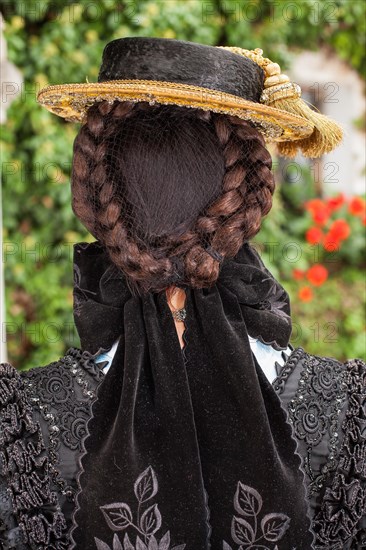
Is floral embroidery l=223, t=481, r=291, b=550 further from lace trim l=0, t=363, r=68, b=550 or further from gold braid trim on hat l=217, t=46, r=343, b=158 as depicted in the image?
gold braid trim on hat l=217, t=46, r=343, b=158

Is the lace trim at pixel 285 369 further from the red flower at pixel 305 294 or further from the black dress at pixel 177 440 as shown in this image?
the red flower at pixel 305 294

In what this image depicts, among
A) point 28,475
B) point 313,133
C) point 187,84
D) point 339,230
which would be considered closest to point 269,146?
point 339,230

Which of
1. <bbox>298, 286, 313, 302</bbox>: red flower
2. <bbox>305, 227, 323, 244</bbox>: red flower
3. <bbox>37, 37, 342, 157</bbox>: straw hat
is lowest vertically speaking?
<bbox>298, 286, 313, 302</bbox>: red flower

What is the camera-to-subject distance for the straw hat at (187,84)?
116 centimetres

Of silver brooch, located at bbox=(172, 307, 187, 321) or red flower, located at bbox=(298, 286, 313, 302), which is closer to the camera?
silver brooch, located at bbox=(172, 307, 187, 321)

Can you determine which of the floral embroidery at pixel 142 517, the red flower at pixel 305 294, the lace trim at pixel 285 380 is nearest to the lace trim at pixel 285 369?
the lace trim at pixel 285 380

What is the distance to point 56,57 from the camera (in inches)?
146

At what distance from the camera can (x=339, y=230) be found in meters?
4.55

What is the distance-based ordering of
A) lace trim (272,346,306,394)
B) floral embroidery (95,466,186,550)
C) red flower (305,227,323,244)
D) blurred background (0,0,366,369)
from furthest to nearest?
red flower (305,227,323,244) → blurred background (0,0,366,369) → lace trim (272,346,306,394) → floral embroidery (95,466,186,550)

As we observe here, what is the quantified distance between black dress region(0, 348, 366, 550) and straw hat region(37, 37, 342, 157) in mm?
438

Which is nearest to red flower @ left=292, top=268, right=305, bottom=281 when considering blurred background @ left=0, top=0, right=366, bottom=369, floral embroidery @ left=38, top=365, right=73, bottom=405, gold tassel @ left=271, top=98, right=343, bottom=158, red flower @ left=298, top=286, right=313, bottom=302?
blurred background @ left=0, top=0, right=366, bottom=369

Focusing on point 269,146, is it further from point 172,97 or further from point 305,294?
point 172,97

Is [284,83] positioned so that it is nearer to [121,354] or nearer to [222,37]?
[121,354]

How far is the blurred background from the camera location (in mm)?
3705
